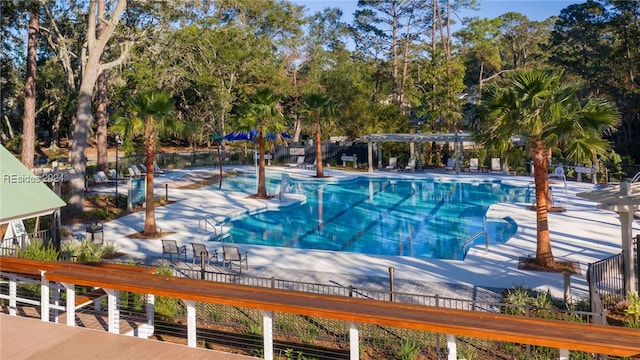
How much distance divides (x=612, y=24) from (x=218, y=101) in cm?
2405

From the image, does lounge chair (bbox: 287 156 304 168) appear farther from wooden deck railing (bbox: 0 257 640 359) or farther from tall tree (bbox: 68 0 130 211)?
wooden deck railing (bbox: 0 257 640 359)

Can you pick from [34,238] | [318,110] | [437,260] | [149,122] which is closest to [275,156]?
[318,110]

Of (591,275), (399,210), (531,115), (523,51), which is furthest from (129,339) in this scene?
(523,51)

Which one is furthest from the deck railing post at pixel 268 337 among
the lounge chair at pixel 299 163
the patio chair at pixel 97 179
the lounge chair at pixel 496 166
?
the lounge chair at pixel 299 163

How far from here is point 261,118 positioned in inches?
816

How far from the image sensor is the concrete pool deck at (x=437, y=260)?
10.2 metres

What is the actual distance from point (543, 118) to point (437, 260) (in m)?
3.83

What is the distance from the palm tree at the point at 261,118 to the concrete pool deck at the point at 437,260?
165 cm

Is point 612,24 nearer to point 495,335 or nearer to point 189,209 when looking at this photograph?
point 189,209

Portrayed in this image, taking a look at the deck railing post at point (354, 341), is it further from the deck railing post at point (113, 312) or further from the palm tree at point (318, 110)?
the palm tree at point (318, 110)

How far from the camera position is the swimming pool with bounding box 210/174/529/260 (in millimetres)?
14914

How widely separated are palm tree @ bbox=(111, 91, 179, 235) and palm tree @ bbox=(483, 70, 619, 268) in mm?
8358

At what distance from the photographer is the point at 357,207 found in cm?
2064

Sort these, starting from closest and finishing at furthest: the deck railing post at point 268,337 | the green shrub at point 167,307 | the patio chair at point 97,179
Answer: the deck railing post at point 268,337
the green shrub at point 167,307
the patio chair at point 97,179
